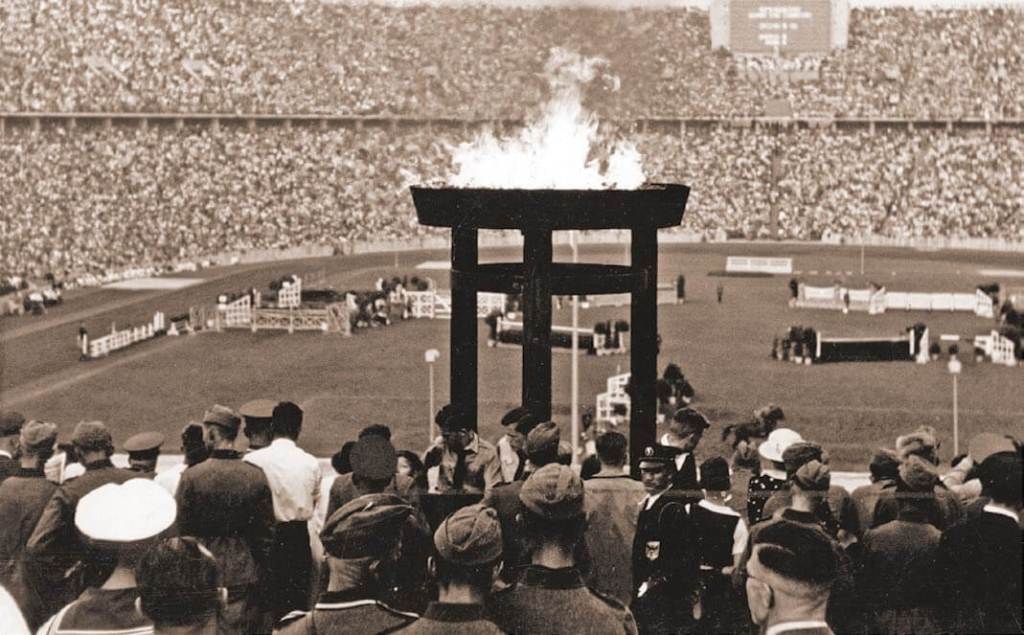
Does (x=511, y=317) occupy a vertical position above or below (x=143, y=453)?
below

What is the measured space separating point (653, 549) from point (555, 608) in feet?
6.00

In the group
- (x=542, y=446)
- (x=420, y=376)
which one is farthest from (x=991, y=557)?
(x=420, y=376)

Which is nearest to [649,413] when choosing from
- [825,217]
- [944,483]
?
[944,483]

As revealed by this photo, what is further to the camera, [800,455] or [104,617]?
[800,455]

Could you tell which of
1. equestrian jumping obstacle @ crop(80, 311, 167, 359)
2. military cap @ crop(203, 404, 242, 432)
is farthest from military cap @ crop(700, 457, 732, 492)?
equestrian jumping obstacle @ crop(80, 311, 167, 359)

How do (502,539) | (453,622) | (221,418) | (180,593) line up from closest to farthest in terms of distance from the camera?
(180,593) → (453,622) → (502,539) → (221,418)

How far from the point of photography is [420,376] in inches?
1166

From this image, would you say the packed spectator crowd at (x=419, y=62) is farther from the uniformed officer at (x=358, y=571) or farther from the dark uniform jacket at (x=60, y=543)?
the uniformed officer at (x=358, y=571)

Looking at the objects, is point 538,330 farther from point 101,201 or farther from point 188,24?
point 188,24

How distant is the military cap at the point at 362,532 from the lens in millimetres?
4512

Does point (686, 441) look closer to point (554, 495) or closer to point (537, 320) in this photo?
point (537, 320)

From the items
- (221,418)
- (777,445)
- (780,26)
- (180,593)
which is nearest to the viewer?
(180,593)

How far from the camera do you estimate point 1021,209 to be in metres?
58.4

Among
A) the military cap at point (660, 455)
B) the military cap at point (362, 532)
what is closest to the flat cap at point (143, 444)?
the military cap at point (660, 455)
